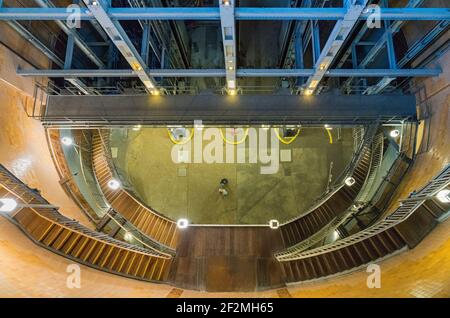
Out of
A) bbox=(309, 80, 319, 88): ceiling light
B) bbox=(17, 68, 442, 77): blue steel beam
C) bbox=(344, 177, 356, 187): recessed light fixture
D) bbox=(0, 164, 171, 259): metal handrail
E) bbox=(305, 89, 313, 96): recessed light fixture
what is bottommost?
bbox=(0, 164, 171, 259): metal handrail

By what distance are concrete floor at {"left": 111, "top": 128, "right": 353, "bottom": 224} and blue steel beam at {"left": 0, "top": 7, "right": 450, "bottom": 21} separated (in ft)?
25.3

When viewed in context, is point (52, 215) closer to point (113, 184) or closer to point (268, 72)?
point (113, 184)

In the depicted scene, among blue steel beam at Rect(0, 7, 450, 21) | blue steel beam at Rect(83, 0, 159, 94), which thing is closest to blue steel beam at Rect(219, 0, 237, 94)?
blue steel beam at Rect(0, 7, 450, 21)

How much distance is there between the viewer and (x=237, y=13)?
18.3ft

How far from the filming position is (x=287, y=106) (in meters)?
9.00

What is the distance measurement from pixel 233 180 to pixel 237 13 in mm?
8458

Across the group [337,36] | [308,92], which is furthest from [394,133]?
[337,36]

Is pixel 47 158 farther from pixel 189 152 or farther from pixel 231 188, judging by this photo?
pixel 231 188

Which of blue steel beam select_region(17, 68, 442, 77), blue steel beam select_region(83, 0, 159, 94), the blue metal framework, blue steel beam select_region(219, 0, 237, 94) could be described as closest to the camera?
blue steel beam select_region(219, 0, 237, 94)

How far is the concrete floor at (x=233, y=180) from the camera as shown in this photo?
1259cm

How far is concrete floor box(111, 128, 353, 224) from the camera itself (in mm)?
12594

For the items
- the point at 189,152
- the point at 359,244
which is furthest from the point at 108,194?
the point at 359,244

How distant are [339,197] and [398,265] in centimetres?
407

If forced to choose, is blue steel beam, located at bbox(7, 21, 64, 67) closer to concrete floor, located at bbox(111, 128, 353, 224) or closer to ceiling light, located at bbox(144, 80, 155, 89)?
ceiling light, located at bbox(144, 80, 155, 89)
